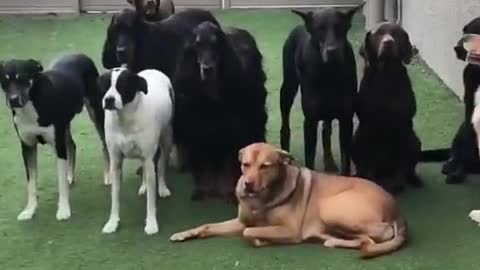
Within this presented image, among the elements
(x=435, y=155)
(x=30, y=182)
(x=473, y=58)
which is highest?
(x=473, y=58)

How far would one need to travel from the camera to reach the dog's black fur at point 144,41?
5.61 meters

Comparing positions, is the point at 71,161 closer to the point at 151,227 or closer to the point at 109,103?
the point at 151,227

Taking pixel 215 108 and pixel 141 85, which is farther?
pixel 215 108

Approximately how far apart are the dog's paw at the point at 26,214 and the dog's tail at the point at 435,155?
231cm

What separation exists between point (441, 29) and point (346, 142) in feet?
10.8

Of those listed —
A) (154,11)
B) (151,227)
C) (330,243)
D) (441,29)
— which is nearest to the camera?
(330,243)

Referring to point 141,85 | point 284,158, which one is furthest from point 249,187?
point 141,85

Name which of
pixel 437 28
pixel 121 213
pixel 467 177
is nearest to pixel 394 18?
pixel 437 28

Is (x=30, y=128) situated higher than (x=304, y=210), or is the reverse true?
(x=30, y=128)

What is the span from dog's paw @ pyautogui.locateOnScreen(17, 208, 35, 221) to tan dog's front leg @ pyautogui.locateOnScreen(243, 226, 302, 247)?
1211mm

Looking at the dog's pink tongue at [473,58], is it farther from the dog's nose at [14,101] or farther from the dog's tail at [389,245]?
the dog's nose at [14,101]

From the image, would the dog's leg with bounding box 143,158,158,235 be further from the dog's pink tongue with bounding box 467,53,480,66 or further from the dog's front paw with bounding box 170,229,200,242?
the dog's pink tongue with bounding box 467,53,480,66

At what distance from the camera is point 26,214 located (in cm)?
525

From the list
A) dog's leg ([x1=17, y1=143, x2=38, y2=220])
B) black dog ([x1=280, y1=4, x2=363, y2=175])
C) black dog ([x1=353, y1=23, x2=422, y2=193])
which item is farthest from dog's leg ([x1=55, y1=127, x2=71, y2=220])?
black dog ([x1=353, y1=23, x2=422, y2=193])
